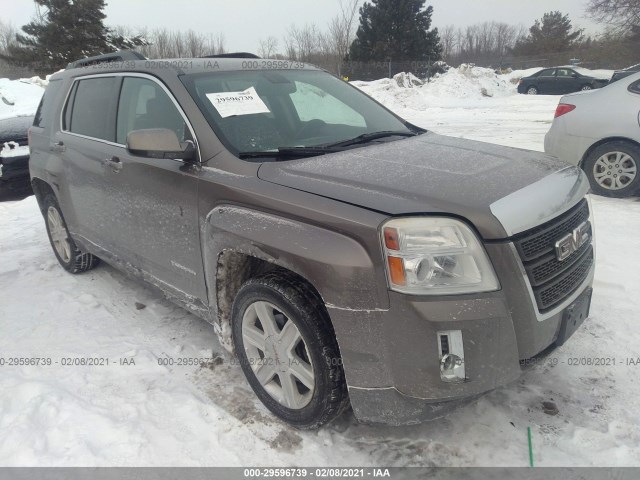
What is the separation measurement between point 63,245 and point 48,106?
130cm

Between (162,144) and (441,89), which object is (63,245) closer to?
(162,144)

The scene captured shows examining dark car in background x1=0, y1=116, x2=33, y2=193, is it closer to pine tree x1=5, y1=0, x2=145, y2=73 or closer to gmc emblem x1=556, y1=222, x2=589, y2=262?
gmc emblem x1=556, y1=222, x2=589, y2=262

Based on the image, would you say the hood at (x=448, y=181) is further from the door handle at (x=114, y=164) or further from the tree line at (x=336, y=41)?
A: the tree line at (x=336, y=41)

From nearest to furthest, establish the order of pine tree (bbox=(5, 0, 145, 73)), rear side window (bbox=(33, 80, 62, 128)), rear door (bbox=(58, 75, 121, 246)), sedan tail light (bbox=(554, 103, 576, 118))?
rear door (bbox=(58, 75, 121, 246)) < rear side window (bbox=(33, 80, 62, 128)) < sedan tail light (bbox=(554, 103, 576, 118)) < pine tree (bbox=(5, 0, 145, 73))

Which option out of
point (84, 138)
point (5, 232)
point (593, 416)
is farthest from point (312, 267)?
point (5, 232)

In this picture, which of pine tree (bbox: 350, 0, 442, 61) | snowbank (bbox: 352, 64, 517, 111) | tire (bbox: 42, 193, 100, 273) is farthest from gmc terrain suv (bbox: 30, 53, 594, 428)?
pine tree (bbox: 350, 0, 442, 61)

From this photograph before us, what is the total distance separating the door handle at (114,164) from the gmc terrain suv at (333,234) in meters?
0.02

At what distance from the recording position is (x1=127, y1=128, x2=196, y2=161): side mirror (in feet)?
8.77

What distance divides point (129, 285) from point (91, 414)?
184cm

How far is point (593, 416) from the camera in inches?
99.7

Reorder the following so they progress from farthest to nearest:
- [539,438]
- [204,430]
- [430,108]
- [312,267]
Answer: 1. [430,108]
2. [204,430]
3. [539,438]
4. [312,267]

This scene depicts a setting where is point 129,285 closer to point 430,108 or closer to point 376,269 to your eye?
point 376,269

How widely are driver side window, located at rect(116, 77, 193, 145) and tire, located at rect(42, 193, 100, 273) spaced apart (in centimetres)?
153

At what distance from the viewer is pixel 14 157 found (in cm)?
768
